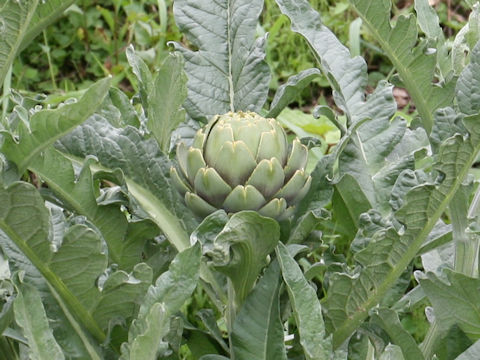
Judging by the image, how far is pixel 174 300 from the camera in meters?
0.73

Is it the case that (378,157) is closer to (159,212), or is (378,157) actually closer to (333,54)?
(333,54)

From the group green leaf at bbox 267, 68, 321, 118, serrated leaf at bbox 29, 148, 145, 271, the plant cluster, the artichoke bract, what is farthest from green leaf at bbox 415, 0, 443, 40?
serrated leaf at bbox 29, 148, 145, 271

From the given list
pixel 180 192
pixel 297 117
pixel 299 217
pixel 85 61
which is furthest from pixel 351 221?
pixel 85 61

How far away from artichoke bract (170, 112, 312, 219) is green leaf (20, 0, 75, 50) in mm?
190

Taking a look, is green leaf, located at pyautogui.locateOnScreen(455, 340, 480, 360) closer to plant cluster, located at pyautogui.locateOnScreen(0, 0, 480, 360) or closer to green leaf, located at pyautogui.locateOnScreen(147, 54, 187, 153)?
plant cluster, located at pyautogui.locateOnScreen(0, 0, 480, 360)

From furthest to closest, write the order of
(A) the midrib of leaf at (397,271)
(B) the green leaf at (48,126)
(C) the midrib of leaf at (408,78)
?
1. (C) the midrib of leaf at (408,78)
2. (A) the midrib of leaf at (397,271)
3. (B) the green leaf at (48,126)

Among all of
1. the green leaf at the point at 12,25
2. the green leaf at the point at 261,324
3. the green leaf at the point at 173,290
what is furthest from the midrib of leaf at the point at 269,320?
the green leaf at the point at 12,25

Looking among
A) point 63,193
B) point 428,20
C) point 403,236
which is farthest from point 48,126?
point 428,20

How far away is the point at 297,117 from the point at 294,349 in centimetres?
115

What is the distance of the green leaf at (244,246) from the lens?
2.42 ft

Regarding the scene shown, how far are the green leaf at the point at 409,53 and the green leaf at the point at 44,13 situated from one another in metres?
0.30

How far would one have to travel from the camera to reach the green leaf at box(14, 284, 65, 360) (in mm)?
729

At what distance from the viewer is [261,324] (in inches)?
31.9

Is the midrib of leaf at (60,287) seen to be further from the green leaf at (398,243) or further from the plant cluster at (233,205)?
the green leaf at (398,243)
